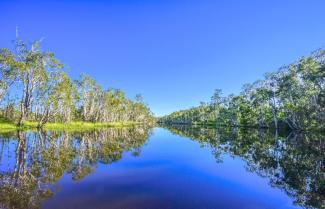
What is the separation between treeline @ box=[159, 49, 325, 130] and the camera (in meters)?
45.8

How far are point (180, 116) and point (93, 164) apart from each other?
167524mm

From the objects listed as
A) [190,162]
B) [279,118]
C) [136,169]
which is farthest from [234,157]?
[279,118]

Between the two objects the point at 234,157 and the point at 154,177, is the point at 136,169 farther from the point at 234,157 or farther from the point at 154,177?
the point at 234,157

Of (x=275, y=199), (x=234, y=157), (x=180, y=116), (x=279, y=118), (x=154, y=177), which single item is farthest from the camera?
(x=180, y=116)

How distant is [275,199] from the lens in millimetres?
9938

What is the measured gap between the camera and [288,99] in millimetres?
58562

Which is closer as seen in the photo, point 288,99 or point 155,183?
point 155,183

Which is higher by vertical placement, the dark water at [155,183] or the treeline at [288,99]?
the treeline at [288,99]

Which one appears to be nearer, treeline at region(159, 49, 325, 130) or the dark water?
the dark water

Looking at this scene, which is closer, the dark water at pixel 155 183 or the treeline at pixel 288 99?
the dark water at pixel 155 183

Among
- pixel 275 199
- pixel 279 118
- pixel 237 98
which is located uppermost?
pixel 237 98

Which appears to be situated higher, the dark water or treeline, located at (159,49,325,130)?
treeline, located at (159,49,325,130)

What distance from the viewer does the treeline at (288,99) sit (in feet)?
150

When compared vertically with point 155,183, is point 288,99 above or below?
above
